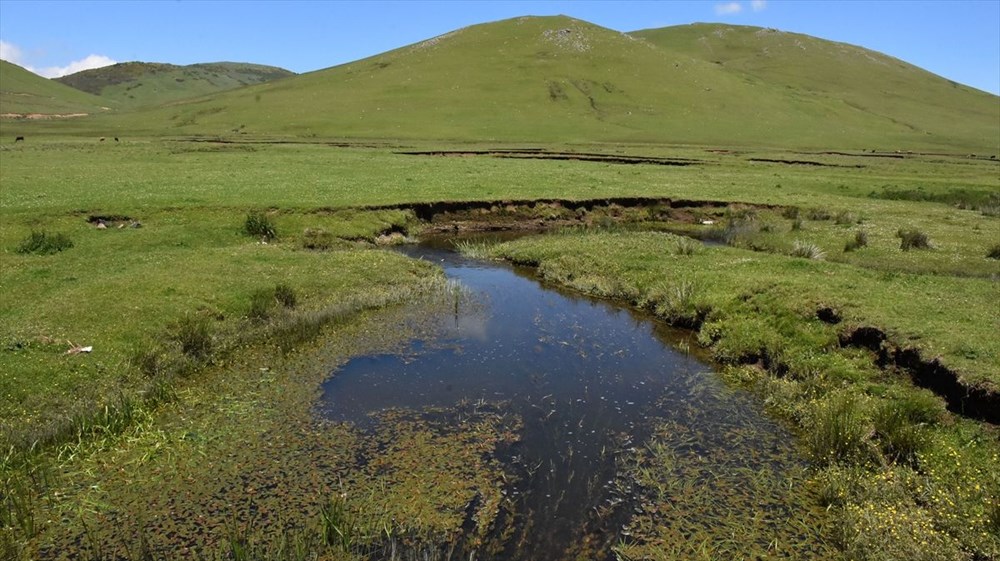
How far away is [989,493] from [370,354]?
15925 mm

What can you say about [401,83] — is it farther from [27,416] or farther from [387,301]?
[27,416]

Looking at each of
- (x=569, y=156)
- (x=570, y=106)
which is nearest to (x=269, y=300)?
(x=569, y=156)

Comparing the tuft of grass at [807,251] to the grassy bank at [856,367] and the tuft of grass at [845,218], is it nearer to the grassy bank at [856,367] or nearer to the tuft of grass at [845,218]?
the grassy bank at [856,367]

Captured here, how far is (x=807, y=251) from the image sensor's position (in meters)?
32.5

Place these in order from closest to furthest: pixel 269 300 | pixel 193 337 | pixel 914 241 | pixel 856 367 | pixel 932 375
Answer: pixel 932 375 < pixel 856 367 < pixel 193 337 < pixel 269 300 < pixel 914 241

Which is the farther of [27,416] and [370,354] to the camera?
[370,354]

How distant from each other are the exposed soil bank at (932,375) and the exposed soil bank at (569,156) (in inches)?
2432

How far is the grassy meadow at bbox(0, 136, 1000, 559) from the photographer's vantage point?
11523mm

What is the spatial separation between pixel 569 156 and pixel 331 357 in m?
67.0

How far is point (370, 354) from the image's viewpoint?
66.7 feet

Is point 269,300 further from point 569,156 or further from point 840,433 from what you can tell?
point 569,156

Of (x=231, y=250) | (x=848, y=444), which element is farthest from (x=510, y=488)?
(x=231, y=250)

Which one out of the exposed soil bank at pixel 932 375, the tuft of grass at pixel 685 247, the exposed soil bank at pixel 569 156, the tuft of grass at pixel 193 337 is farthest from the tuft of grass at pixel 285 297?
the exposed soil bank at pixel 569 156

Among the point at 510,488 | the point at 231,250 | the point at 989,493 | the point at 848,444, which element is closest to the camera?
the point at 989,493
